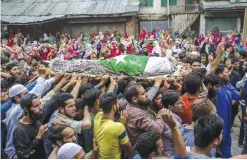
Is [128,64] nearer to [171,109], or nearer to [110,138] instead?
[171,109]

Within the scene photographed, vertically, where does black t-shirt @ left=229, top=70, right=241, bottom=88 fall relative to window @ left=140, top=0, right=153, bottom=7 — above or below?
below

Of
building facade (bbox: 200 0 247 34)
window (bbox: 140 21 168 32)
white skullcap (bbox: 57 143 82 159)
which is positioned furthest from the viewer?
window (bbox: 140 21 168 32)

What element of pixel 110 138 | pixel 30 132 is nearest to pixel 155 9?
pixel 30 132

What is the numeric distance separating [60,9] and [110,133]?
21.9 metres

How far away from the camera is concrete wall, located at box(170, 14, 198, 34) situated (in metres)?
24.2

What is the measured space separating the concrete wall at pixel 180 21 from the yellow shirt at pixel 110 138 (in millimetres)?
20715

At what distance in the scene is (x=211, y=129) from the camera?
11.0 feet

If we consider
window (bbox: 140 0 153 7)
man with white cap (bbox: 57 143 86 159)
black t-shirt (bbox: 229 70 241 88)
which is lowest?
black t-shirt (bbox: 229 70 241 88)

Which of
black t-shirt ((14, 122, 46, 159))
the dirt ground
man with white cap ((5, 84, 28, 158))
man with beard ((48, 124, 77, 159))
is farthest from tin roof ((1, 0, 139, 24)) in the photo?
man with beard ((48, 124, 77, 159))

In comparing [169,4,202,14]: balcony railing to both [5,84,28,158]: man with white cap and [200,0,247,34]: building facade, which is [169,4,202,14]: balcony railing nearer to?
[200,0,247,34]: building facade

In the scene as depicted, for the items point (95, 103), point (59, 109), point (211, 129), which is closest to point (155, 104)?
point (95, 103)

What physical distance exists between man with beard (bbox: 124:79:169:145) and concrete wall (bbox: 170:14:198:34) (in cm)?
1998

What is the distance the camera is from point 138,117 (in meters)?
4.45

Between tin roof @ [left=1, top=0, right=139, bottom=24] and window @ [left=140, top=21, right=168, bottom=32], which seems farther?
window @ [left=140, top=21, right=168, bottom=32]
